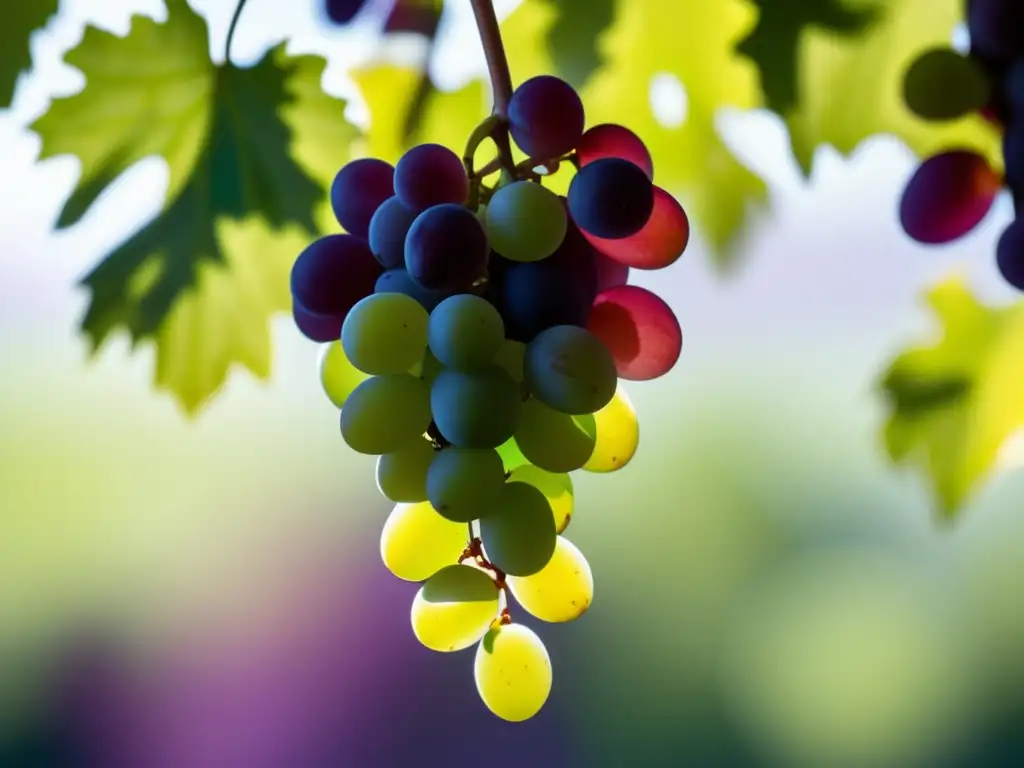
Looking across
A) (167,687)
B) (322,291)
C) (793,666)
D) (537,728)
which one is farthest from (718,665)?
(322,291)

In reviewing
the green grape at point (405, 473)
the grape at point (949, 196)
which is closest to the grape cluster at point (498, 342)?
the green grape at point (405, 473)

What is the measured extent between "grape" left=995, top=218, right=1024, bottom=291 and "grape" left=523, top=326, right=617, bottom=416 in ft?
0.69

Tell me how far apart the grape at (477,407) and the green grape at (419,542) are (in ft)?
0.27

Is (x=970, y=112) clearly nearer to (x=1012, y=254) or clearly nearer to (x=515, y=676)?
(x=1012, y=254)

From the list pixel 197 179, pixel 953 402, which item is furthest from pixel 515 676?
pixel 197 179

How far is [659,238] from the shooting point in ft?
1.44

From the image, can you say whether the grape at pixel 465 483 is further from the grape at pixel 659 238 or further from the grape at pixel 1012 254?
the grape at pixel 1012 254

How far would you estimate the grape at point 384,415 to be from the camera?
410mm

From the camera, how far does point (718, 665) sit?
4.20 ft

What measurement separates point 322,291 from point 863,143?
385 millimetres

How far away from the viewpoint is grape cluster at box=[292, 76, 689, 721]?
15.2 inches

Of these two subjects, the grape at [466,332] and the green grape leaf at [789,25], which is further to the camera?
the green grape leaf at [789,25]

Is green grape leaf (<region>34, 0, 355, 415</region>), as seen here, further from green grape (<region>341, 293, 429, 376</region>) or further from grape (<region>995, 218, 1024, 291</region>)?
grape (<region>995, 218, 1024, 291</region>)

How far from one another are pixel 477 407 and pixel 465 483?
35 mm
